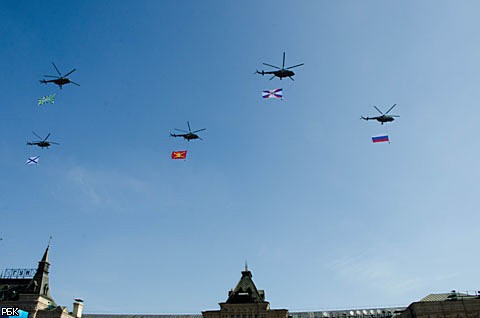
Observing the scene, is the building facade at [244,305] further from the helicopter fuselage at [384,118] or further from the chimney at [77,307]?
Result: the helicopter fuselage at [384,118]

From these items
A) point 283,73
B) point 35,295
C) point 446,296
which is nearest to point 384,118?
point 283,73

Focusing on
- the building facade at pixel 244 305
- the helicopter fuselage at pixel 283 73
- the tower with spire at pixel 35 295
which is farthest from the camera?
the tower with spire at pixel 35 295

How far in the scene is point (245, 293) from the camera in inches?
3954

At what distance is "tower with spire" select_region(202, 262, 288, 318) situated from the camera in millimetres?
97062

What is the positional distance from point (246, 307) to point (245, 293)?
3728mm

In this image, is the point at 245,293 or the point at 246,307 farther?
the point at 245,293

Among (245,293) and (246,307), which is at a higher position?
(245,293)

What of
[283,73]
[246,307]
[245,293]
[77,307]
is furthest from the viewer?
[77,307]

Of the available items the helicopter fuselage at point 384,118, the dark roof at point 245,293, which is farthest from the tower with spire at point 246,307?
the helicopter fuselage at point 384,118

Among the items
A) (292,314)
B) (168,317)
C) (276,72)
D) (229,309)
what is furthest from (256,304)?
(276,72)

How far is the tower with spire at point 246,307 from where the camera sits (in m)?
97.1

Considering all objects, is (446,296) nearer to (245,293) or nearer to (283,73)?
(245,293)

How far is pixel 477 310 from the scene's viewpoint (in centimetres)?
8550

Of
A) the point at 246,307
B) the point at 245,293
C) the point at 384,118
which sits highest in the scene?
the point at 384,118
